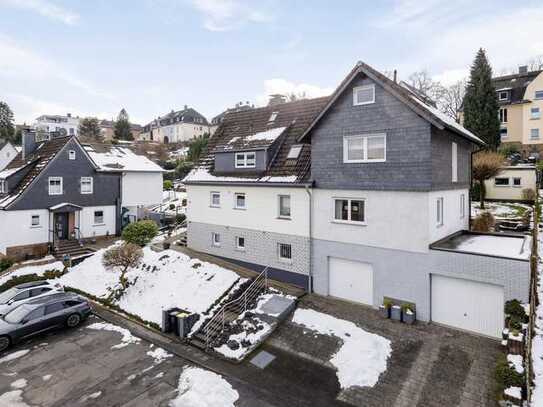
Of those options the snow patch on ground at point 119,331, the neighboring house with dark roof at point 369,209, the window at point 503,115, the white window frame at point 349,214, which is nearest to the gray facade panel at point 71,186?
the neighboring house with dark roof at point 369,209

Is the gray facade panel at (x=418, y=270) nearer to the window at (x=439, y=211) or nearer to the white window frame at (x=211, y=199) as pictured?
the window at (x=439, y=211)

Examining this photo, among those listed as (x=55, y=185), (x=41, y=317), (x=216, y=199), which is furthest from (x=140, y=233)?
(x=55, y=185)

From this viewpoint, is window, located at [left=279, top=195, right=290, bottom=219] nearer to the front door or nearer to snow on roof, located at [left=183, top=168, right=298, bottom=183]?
snow on roof, located at [left=183, top=168, right=298, bottom=183]

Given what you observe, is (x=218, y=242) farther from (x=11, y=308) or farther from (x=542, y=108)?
(x=542, y=108)

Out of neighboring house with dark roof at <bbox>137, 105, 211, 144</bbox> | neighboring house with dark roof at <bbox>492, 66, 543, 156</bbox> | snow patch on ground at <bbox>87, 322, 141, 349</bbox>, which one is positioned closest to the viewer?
snow patch on ground at <bbox>87, 322, 141, 349</bbox>

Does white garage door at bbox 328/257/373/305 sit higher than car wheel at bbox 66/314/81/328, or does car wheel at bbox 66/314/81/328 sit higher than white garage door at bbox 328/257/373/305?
white garage door at bbox 328/257/373/305

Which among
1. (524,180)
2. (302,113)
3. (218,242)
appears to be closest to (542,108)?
(524,180)

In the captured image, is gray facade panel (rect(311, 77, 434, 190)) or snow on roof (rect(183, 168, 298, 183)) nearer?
gray facade panel (rect(311, 77, 434, 190))

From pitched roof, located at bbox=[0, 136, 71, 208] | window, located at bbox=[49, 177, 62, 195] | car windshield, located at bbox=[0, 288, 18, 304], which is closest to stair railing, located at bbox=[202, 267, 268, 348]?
car windshield, located at bbox=[0, 288, 18, 304]
